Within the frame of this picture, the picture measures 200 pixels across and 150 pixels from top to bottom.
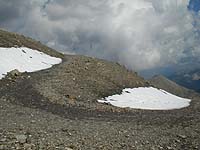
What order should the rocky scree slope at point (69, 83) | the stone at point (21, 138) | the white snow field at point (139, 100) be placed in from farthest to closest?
the white snow field at point (139, 100), the rocky scree slope at point (69, 83), the stone at point (21, 138)

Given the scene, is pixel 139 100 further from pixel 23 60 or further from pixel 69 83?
pixel 23 60

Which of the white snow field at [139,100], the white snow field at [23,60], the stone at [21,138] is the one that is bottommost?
the stone at [21,138]

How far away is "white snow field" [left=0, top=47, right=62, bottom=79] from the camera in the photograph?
48050 millimetres

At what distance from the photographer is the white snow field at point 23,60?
4805cm

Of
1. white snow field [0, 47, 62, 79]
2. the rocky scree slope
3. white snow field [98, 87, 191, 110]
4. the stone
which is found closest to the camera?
the stone

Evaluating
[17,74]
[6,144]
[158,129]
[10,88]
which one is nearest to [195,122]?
[158,129]

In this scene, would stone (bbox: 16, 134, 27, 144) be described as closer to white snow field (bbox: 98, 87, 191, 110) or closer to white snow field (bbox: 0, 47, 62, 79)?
white snow field (bbox: 98, 87, 191, 110)

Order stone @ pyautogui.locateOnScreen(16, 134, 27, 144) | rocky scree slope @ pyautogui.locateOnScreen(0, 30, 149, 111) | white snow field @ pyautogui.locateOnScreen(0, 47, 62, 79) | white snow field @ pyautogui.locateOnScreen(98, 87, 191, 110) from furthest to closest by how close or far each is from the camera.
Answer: white snow field @ pyautogui.locateOnScreen(0, 47, 62, 79) < white snow field @ pyautogui.locateOnScreen(98, 87, 191, 110) < rocky scree slope @ pyautogui.locateOnScreen(0, 30, 149, 111) < stone @ pyautogui.locateOnScreen(16, 134, 27, 144)

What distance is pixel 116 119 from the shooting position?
3134 cm

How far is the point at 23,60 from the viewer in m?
52.8

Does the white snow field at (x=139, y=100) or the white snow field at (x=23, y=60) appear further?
the white snow field at (x=23, y=60)

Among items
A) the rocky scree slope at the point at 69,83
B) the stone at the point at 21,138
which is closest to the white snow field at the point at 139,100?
the rocky scree slope at the point at 69,83

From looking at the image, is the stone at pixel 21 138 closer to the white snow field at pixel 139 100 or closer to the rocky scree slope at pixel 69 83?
the rocky scree slope at pixel 69 83

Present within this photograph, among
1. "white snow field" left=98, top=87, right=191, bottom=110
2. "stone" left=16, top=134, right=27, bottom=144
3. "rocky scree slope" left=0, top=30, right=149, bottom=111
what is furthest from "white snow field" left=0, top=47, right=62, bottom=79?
"stone" left=16, top=134, right=27, bottom=144
